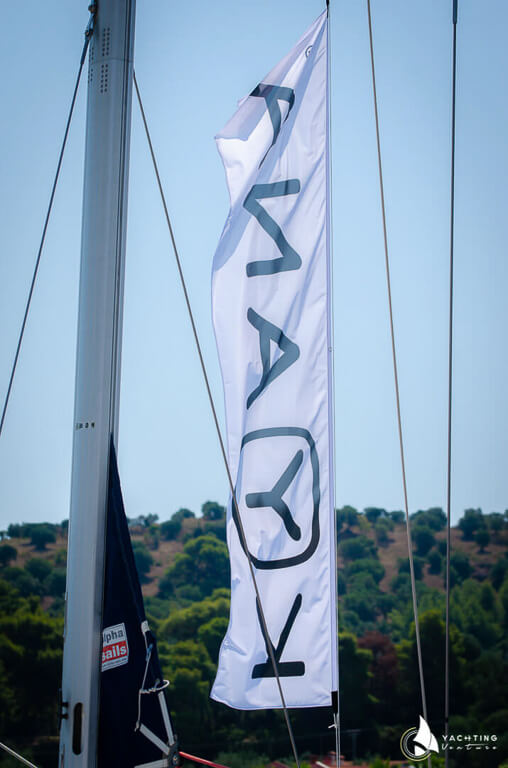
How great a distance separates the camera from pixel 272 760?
163 ft

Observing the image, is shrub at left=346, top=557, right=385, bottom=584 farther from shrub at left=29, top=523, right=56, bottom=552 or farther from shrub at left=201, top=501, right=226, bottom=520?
shrub at left=29, top=523, right=56, bottom=552

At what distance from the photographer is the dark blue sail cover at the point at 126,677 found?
2.83 metres

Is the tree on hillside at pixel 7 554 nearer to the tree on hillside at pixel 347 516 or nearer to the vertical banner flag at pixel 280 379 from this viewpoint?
the tree on hillside at pixel 347 516

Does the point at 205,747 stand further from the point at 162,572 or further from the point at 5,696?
the point at 162,572

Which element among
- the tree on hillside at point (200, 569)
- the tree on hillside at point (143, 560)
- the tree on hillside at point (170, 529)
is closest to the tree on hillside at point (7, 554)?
the tree on hillside at point (143, 560)

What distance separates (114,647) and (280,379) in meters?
1.54

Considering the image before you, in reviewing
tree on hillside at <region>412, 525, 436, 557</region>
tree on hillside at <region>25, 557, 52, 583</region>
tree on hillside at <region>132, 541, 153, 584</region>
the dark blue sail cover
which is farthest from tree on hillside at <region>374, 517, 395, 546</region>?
the dark blue sail cover

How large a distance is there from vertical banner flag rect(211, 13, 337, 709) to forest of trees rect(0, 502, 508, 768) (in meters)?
35.9

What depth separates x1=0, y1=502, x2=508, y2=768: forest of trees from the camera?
48062 mm

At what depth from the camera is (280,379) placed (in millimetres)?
3857

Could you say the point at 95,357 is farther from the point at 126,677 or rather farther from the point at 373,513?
the point at 373,513

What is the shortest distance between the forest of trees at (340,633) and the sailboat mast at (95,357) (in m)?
36.7

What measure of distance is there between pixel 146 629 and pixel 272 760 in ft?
172

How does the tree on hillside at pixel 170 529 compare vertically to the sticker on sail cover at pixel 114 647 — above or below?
below
